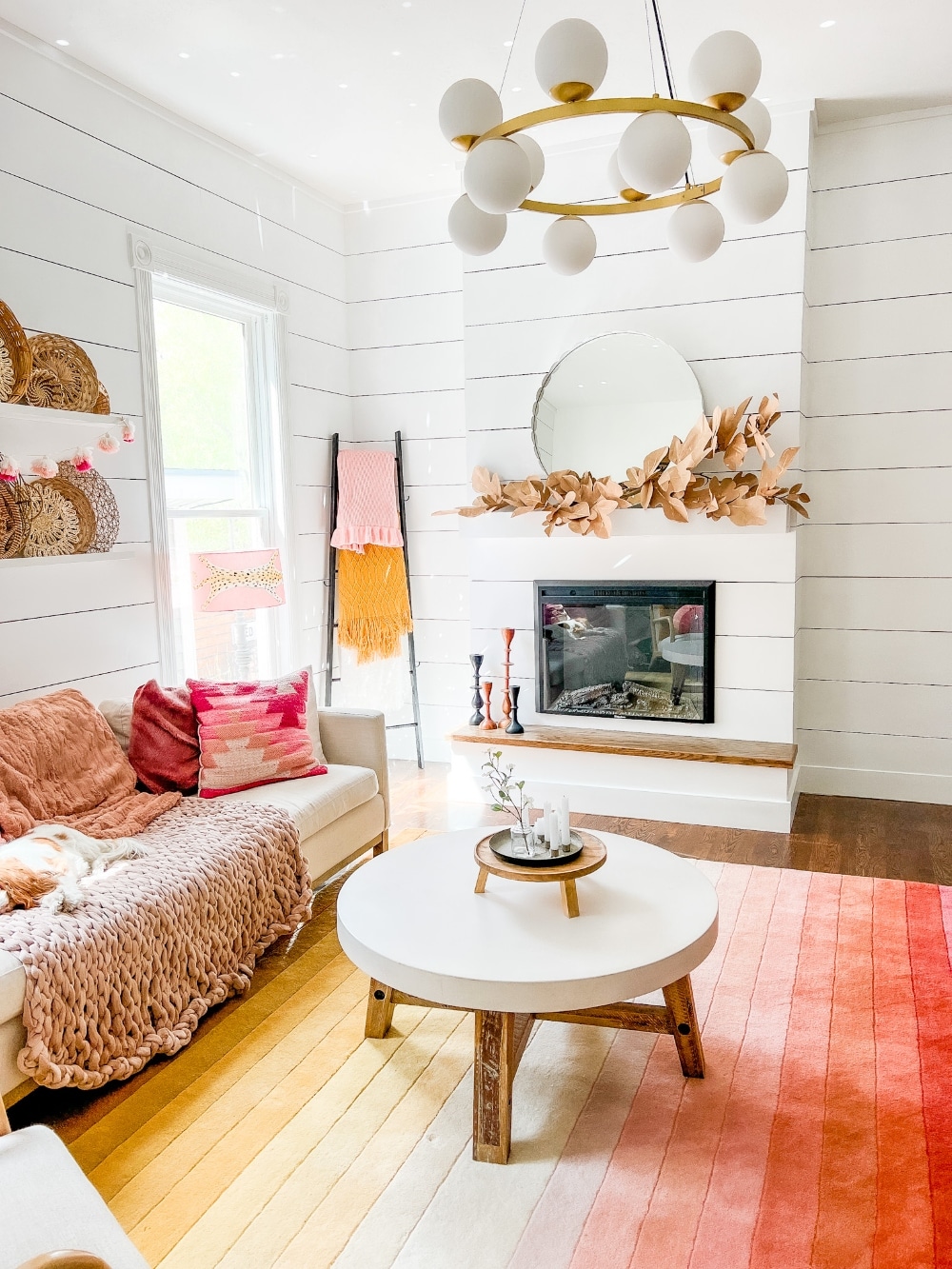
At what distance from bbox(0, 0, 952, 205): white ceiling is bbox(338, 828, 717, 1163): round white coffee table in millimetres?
2436

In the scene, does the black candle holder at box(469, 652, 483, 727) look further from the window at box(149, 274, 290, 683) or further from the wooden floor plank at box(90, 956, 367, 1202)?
the wooden floor plank at box(90, 956, 367, 1202)

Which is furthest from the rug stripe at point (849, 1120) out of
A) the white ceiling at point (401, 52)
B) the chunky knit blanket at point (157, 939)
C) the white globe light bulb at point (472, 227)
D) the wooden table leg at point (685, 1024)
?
the white ceiling at point (401, 52)

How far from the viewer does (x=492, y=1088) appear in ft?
6.02

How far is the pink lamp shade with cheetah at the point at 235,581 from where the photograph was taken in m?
3.44

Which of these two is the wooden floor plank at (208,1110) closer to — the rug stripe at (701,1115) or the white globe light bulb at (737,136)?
the rug stripe at (701,1115)

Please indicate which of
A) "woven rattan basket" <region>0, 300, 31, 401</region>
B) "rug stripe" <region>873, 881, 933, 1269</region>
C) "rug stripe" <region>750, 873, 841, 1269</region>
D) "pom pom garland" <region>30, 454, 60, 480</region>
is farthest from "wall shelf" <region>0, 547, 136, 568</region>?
"rug stripe" <region>873, 881, 933, 1269</region>

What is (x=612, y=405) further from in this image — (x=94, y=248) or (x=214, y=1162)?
(x=214, y=1162)

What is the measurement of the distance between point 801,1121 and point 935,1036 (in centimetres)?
52

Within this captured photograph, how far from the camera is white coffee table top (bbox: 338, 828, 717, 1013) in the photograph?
1.76 metres

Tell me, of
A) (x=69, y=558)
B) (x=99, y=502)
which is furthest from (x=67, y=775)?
(x=99, y=502)

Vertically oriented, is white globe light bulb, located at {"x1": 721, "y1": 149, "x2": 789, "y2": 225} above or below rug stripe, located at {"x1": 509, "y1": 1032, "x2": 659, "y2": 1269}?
above

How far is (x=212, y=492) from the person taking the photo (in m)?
→ 3.89

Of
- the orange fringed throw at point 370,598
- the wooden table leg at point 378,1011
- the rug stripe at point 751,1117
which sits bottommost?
the rug stripe at point 751,1117

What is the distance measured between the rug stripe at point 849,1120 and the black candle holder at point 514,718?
1541mm
